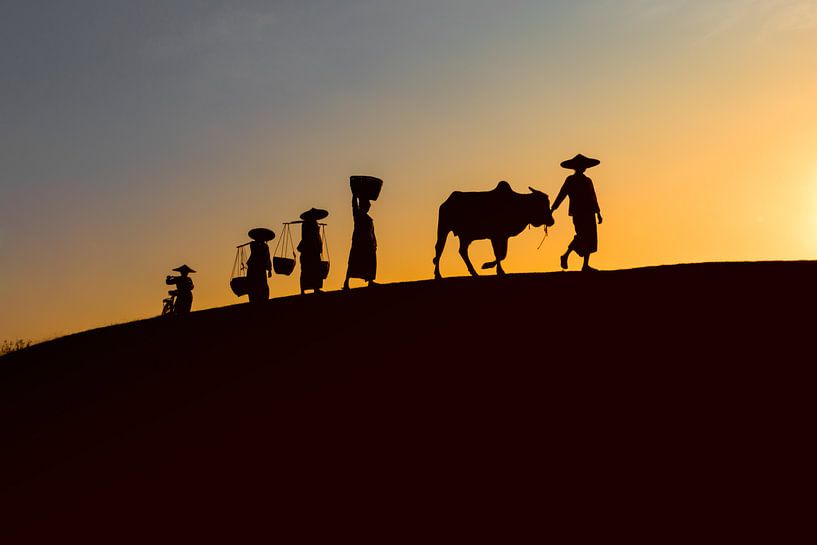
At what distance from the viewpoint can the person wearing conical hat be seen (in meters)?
20.0

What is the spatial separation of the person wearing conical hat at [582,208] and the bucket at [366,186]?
12.6 ft

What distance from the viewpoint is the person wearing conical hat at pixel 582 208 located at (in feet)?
65.7

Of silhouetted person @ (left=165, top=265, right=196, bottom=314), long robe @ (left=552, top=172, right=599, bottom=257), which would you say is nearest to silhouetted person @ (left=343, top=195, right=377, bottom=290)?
long robe @ (left=552, top=172, right=599, bottom=257)

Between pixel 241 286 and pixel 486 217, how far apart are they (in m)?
5.86

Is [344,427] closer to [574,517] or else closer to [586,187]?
[574,517]

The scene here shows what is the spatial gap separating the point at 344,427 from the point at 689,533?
13.7ft

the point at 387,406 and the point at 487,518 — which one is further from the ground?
the point at 387,406

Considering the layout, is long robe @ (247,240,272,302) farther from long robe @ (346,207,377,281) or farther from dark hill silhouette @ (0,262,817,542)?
dark hill silhouette @ (0,262,817,542)

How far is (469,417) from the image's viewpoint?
10.9m

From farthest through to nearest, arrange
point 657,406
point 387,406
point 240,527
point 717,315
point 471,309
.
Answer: point 471,309, point 717,315, point 387,406, point 657,406, point 240,527

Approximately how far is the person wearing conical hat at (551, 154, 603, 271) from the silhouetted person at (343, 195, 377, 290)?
4.00 m

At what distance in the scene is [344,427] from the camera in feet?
36.3

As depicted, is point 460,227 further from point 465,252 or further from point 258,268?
point 258,268

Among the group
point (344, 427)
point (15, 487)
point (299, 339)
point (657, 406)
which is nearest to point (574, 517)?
point (657, 406)
